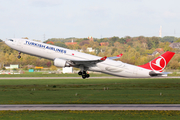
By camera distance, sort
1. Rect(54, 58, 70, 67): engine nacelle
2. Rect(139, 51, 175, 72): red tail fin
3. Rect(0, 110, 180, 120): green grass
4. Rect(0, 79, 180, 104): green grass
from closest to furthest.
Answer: Rect(0, 110, 180, 120): green grass < Rect(0, 79, 180, 104): green grass < Rect(54, 58, 70, 67): engine nacelle < Rect(139, 51, 175, 72): red tail fin

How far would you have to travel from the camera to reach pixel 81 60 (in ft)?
173

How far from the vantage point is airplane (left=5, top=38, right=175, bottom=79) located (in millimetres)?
52344

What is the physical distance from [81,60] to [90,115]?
24.3 metres

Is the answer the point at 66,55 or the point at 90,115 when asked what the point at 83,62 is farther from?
the point at 90,115

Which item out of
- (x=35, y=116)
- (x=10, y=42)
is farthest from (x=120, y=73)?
(x=35, y=116)

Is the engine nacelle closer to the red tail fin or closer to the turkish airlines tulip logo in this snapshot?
the red tail fin

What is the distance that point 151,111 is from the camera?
31.5 meters

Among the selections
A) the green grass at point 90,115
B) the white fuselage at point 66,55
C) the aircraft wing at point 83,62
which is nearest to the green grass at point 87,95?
the white fuselage at point 66,55

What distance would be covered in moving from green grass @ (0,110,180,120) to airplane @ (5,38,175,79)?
2126 centimetres

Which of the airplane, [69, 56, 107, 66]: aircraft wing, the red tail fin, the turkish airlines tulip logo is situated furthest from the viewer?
the turkish airlines tulip logo

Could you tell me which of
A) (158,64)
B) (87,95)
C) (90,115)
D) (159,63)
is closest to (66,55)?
(87,95)

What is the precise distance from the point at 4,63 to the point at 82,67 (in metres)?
76.5

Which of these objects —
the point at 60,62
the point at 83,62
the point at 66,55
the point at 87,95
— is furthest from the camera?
the point at 83,62

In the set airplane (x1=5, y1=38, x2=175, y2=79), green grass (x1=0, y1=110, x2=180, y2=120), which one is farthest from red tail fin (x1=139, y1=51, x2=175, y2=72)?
green grass (x1=0, y1=110, x2=180, y2=120)
